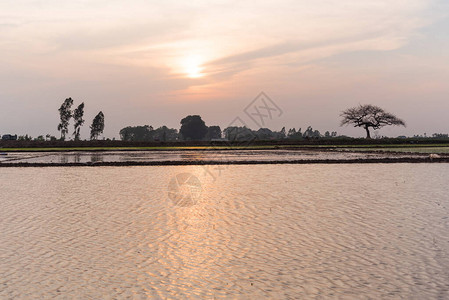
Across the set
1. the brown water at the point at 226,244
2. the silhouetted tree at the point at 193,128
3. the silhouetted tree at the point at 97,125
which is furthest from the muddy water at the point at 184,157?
the silhouetted tree at the point at 193,128

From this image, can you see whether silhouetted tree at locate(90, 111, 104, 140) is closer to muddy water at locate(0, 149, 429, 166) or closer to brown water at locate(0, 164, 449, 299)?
muddy water at locate(0, 149, 429, 166)

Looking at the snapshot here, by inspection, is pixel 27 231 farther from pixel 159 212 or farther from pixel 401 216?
pixel 401 216

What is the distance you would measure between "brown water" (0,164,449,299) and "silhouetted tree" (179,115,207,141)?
555 ft

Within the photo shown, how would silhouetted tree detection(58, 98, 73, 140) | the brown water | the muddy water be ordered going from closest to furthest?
1. the brown water
2. the muddy water
3. silhouetted tree detection(58, 98, 73, 140)

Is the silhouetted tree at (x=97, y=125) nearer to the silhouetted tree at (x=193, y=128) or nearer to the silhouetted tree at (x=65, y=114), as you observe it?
the silhouetted tree at (x=65, y=114)

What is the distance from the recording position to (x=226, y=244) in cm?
984

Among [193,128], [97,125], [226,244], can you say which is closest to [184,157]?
[226,244]

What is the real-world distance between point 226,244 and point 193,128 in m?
179

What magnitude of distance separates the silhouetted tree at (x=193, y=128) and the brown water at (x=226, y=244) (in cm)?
16928

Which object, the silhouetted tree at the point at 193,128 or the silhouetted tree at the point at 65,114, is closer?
the silhouetted tree at the point at 65,114

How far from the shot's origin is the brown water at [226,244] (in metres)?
7.18

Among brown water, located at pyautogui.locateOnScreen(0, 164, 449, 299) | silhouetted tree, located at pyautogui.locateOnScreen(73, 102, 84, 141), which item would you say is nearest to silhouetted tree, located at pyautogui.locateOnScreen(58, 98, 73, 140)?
silhouetted tree, located at pyautogui.locateOnScreen(73, 102, 84, 141)

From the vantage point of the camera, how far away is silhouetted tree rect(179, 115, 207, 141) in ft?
617

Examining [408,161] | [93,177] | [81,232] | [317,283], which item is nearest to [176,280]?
[317,283]
